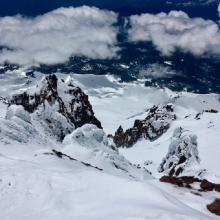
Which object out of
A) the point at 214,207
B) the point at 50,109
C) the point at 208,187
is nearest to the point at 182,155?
the point at 50,109

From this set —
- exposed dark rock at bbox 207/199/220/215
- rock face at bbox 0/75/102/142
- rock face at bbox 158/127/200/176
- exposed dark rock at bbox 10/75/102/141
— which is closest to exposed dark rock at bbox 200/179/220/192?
exposed dark rock at bbox 207/199/220/215

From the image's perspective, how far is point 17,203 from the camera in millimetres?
45469

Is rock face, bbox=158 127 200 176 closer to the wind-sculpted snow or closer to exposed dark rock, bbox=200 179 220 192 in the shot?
the wind-sculpted snow

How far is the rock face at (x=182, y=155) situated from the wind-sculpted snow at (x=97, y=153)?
25.5 m

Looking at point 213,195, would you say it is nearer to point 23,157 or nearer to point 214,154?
point 23,157

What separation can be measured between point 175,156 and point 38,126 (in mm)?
39957

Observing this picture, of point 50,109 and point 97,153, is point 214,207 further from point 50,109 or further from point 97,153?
point 50,109

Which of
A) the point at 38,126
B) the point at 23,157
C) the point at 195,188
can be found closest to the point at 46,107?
the point at 38,126

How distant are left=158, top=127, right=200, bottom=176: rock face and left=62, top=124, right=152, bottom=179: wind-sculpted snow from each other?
25.5 meters

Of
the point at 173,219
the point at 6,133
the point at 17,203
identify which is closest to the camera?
the point at 173,219

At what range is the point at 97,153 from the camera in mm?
108125

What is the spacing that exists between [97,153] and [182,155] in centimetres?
4967

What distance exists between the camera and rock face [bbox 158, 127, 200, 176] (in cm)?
14212

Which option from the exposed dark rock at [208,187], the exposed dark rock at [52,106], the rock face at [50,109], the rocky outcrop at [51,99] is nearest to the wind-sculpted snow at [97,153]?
the rock face at [50,109]
